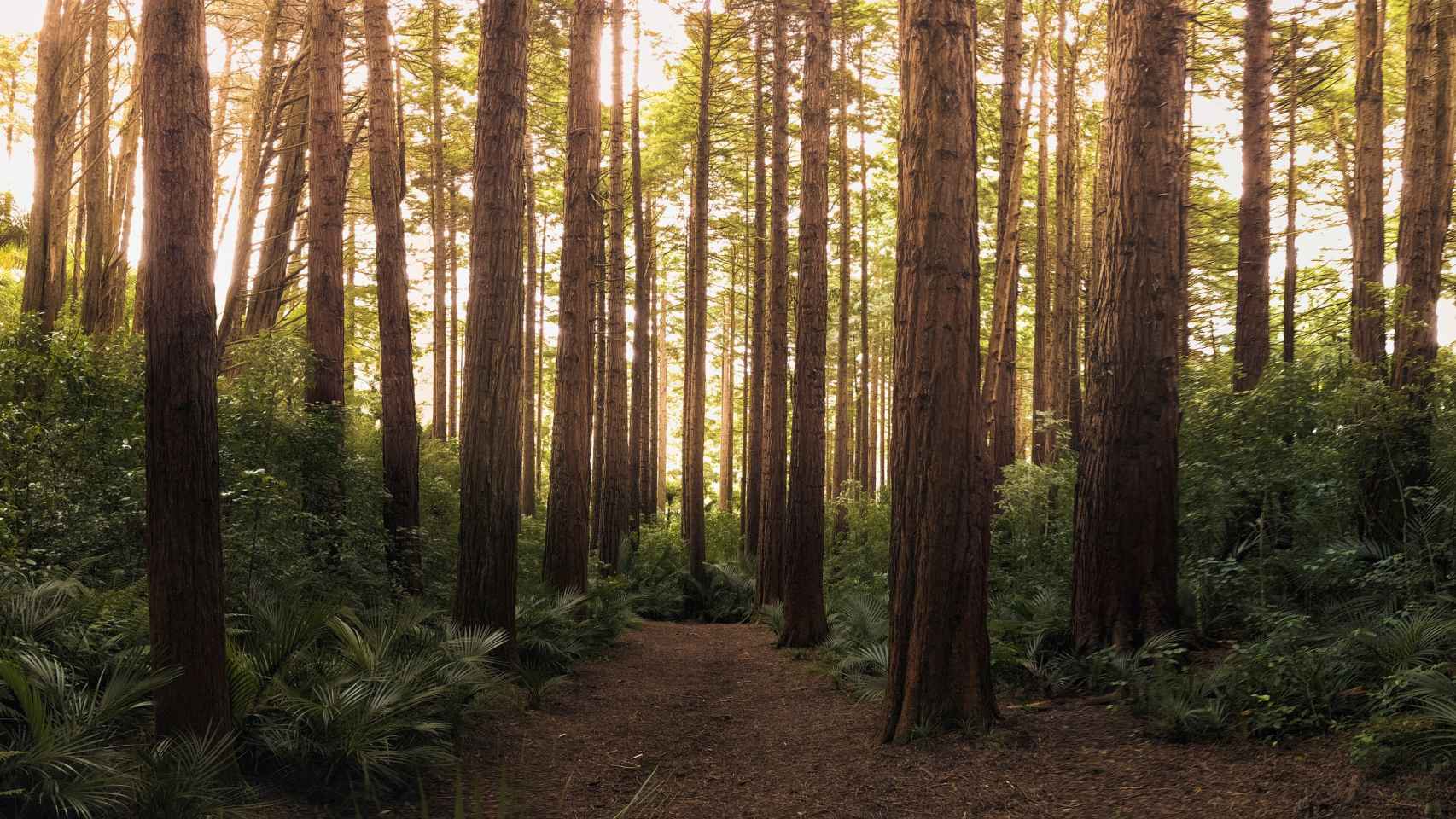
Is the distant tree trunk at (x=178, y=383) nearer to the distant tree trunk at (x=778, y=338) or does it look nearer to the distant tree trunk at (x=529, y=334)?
the distant tree trunk at (x=778, y=338)

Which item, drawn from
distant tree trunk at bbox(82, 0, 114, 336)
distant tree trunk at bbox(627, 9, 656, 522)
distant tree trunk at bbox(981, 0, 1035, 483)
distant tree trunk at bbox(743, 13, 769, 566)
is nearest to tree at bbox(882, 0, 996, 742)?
distant tree trunk at bbox(981, 0, 1035, 483)

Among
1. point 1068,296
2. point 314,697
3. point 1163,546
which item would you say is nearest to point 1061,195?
point 1068,296

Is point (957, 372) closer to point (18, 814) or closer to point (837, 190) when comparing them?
point (18, 814)

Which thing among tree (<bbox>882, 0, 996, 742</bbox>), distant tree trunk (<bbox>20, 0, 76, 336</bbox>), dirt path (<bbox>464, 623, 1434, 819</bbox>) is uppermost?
distant tree trunk (<bbox>20, 0, 76, 336</bbox>)

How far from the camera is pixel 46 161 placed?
11.9 m

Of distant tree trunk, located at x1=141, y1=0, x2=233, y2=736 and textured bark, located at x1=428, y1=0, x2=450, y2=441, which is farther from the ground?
textured bark, located at x1=428, y1=0, x2=450, y2=441

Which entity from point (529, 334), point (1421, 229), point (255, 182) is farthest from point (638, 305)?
point (1421, 229)

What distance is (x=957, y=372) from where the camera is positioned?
6590 millimetres

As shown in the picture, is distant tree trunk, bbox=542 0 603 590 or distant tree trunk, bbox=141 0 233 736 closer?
distant tree trunk, bbox=141 0 233 736

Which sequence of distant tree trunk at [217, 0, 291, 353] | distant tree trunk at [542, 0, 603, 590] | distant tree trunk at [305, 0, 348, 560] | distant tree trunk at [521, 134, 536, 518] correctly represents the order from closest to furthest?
distant tree trunk at [305, 0, 348, 560] → distant tree trunk at [542, 0, 603, 590] → distant tree trunk at [217, 0, 291, 353] → distant tree trunk at [521, 134, 536, 518]

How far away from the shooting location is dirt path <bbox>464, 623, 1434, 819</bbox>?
189 inches

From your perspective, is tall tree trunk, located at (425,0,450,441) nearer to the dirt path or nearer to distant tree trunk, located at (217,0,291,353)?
distant tree trunk, located at (217,0,291,353)

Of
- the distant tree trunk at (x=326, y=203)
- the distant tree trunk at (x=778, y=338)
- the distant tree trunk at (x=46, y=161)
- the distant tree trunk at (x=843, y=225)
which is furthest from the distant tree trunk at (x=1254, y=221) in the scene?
the distant tree trunk at (x=46, y=161)

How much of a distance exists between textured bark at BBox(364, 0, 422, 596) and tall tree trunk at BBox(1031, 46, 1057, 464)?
39.3 ft
